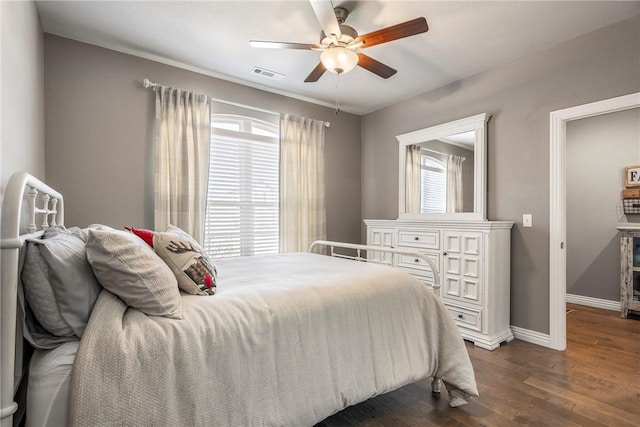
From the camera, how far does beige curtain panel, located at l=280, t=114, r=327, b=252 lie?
3.65 m

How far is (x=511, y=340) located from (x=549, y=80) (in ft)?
7.59

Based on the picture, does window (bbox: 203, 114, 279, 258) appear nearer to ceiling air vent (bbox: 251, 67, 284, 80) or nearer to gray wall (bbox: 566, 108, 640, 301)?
ceiling air vent (bbox: 251, 67, 284, 80)

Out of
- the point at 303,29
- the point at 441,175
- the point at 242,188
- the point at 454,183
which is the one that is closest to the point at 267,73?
the point at 303,29

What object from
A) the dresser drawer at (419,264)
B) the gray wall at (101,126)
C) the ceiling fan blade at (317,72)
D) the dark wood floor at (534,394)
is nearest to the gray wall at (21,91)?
the gray wall at (101,126)

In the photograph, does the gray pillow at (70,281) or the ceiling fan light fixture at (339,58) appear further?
the ceiling fan light fixture at (339,58)

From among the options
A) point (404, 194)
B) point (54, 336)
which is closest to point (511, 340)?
point (404, 194)

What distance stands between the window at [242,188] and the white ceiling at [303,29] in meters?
0.60

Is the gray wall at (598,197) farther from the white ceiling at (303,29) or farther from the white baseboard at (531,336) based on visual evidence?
the white ceiling at (303,29)

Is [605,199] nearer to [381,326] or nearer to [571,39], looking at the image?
[571,39]

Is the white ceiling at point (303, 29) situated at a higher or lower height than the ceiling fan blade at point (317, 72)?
higher

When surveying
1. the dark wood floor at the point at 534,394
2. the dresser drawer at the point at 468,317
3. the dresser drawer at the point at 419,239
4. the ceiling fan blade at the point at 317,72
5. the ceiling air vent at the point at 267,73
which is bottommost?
the dark wood floor at the point at 534,394

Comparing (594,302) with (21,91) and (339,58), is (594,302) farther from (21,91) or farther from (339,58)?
(21,91)

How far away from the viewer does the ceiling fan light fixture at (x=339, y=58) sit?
81.9 inches

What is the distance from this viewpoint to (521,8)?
2.19 meters
